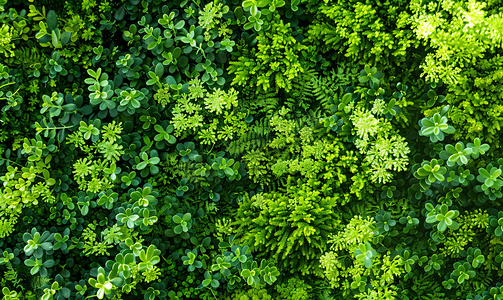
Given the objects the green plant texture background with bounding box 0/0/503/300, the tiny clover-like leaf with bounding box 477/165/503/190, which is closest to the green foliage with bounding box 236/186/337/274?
the green plant texture background with bounding box 0/0/503/300

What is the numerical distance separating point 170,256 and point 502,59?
3055mm

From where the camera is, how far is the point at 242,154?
3074 mm

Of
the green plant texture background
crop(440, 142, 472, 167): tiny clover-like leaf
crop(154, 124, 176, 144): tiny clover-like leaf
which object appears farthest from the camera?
crop(154, 124, 176, 144): tiny clover-like leaf

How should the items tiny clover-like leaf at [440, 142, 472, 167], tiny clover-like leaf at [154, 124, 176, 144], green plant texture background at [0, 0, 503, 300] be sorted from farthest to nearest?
tiny clover-like leaf at [154, 124, 176, 144]
green plant texture background at [0, 0, 503, 300]
tiny clover-like leaf at [440, 142, 472, 167]

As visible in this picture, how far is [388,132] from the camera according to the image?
9.11 feet

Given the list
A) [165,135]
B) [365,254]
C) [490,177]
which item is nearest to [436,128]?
[490,177]

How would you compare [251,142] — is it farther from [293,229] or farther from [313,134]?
[293,229]

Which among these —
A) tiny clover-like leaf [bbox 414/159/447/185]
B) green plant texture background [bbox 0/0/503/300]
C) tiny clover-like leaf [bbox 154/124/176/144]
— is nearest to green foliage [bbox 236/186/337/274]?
green plant texture background [bbox 0/0/503/300]

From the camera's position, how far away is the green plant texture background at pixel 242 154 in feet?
9.05

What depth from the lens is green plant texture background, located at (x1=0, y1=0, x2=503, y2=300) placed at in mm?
2758

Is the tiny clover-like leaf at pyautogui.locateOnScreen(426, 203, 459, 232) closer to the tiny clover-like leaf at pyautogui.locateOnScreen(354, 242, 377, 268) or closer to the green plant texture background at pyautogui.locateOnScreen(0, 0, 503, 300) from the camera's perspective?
the green plant texture background at pyautogui.locateOnScreen(0, 0, 503, 300)

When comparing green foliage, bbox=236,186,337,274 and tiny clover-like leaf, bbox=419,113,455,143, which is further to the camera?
green foliage, bbox=236,186,337,274

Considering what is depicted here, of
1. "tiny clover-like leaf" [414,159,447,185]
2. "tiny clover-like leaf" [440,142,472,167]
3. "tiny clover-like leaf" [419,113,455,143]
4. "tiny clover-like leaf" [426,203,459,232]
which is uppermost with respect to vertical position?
"tiny clover-like leaf" [419,113,455,143]

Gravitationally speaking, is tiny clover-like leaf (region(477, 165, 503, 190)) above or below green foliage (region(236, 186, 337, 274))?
above
